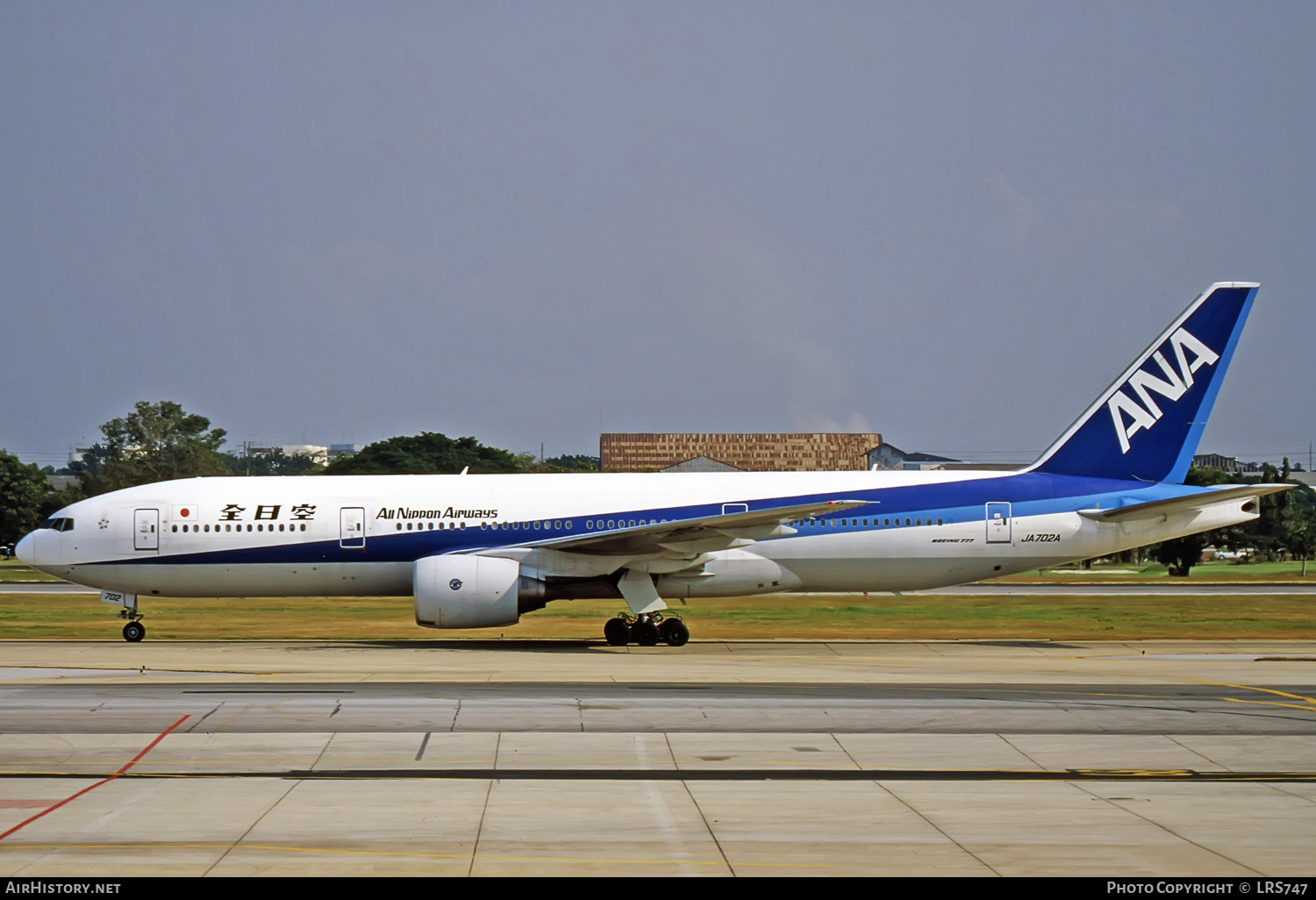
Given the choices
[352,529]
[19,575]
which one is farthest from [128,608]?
[19,575]

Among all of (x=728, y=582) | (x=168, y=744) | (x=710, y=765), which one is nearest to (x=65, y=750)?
(x=168, y=744)

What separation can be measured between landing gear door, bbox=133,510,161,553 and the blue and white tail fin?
21280mm

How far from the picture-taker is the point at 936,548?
32219 millimetres

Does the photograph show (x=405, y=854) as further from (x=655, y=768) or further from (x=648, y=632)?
(x=648, y=632)

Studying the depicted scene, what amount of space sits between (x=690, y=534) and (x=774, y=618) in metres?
9.56

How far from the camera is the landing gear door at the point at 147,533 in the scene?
31.7 metres

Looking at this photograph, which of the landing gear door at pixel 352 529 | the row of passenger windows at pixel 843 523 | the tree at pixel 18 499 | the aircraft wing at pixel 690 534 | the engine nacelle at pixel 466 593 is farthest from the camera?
the tree at pixel 18 499

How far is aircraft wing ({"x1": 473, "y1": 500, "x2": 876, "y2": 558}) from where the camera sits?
2953 centimetres

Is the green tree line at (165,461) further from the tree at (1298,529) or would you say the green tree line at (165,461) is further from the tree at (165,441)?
the tree at (1298,529)

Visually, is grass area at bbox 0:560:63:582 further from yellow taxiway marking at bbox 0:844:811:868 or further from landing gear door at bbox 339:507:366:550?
yellow taxiway marking at bbox 0:844:811:868

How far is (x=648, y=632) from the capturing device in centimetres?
3112

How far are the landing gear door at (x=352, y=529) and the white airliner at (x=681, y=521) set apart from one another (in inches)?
1.6

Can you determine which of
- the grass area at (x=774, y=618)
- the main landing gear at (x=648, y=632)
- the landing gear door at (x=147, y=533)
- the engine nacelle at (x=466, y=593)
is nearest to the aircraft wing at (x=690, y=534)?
the engine nacelle at (x=466, y=593)

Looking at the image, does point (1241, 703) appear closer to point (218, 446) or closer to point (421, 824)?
point (421, 824)
